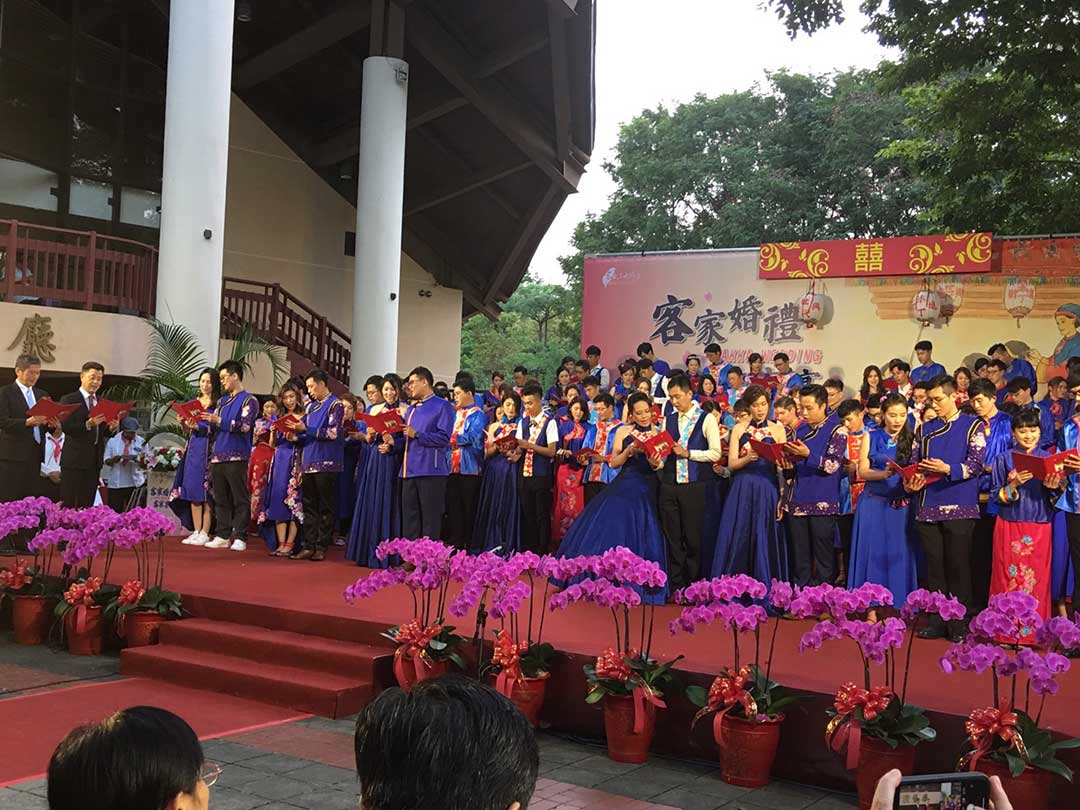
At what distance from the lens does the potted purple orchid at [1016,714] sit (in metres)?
4.07

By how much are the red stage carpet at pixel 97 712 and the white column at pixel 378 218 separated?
8.73 meters

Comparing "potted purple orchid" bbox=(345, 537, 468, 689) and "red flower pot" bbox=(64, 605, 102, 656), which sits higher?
"potted purple orchid" bbox=(345, 537, 468, 689)

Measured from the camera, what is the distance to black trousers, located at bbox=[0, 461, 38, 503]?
888cm

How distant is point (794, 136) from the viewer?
84.4ft

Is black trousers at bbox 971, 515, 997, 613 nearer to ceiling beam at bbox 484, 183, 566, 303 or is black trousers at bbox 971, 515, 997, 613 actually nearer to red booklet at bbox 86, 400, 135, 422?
red booklet at bbox 86, 400, 135, 422

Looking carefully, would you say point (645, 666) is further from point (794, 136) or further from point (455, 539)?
point (794, 136)

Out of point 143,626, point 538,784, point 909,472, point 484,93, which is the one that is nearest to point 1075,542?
point 909,472

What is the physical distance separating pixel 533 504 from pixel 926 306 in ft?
17.6

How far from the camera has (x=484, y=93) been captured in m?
16.0

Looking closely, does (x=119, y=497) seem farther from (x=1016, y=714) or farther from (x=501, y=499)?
(x=1016, y=714)

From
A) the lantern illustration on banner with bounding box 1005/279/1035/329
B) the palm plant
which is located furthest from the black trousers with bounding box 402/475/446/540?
the lantern illustration on banner with bounding box 1005/279/1035/329

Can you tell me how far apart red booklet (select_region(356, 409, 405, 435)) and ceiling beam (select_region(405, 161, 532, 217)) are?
984cm

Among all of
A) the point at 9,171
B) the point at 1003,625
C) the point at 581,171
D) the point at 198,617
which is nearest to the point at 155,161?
the point at 9,171

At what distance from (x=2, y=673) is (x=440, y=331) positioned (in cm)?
1460
